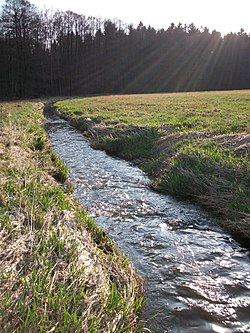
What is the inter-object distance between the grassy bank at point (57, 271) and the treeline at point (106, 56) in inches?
2018

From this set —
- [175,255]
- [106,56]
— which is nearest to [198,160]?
[175,255]

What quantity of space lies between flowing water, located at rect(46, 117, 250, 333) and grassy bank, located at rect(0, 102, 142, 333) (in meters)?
0.41

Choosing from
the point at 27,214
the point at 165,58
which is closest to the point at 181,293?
the point at 27,214

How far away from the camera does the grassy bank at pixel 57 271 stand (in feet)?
9.59

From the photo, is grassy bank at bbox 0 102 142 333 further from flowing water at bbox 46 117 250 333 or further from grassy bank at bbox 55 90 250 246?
grassy bank at bbox 55 90 250 246

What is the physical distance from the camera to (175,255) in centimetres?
513

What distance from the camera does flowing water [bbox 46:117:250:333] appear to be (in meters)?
3.77

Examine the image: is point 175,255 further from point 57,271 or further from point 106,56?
point 106,56

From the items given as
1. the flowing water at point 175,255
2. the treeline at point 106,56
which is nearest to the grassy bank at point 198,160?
the flowing water at point 175,255

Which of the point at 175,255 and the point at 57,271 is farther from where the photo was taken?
the point at 175,255

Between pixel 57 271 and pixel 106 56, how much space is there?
7324 centimetres

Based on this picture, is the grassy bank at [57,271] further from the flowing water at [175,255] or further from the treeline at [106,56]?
the treeline at [106,56]

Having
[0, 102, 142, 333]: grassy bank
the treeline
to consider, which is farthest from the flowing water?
the treeline

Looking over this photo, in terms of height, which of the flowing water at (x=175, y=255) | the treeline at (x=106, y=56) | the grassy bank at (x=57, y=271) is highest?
the treeline at (x=106, y=56)
